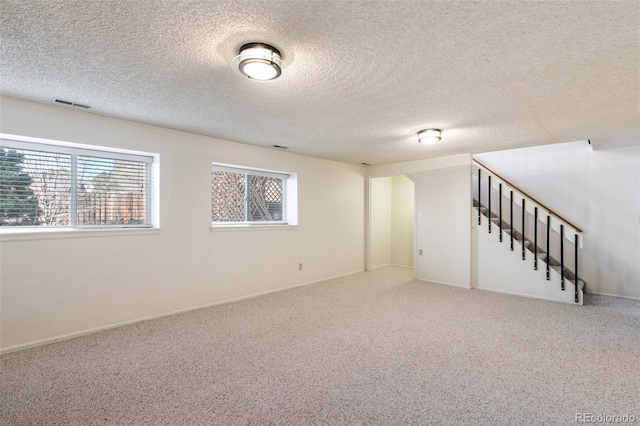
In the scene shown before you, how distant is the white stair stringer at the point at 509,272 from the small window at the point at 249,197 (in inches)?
122

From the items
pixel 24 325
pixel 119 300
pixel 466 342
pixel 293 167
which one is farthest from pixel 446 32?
pixel 24 325

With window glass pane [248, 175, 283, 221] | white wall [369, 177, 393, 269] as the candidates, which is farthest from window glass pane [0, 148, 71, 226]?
white wall [369, 177, 393, 269]

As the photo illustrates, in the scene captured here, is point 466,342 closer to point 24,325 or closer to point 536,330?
point 536,330

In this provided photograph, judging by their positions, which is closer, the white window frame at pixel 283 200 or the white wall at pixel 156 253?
the white wall at pixel 156 253

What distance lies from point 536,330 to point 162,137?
4618 millimetres

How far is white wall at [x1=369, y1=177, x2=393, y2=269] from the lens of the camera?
632cm

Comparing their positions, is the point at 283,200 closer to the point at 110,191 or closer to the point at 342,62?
the point at 110,191

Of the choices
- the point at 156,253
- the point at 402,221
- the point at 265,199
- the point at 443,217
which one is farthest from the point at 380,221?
the point at 156,253

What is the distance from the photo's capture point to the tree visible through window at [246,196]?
418 centimetres

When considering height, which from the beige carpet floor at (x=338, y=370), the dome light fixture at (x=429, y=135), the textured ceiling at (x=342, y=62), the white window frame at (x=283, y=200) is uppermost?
the textured ceiling at (x=342, y=62)

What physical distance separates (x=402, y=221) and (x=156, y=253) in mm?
4944

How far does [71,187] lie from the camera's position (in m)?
3.05
